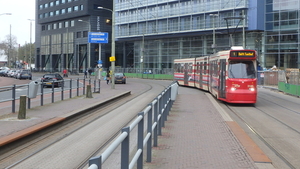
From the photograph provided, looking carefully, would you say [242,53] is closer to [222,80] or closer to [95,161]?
[222,80]

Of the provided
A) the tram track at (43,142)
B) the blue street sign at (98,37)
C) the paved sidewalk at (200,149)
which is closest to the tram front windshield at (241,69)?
the paved sidewalk at (200,149)

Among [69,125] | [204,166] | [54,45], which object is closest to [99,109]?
[69,125]

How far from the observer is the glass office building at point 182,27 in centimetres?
5369

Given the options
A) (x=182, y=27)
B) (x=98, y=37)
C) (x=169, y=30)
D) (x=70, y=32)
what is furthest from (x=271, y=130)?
(x=70, y=32)

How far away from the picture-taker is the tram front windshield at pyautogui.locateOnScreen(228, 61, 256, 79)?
19.5m

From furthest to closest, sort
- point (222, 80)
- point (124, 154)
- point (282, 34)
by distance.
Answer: point (282, 34) → point (222, 80) → point (124, 154)

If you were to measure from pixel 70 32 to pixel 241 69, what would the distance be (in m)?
76.1


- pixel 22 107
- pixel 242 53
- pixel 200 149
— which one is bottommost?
pixel 200 149

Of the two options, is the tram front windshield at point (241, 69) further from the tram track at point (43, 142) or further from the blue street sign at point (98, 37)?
the blue street sign at point (98, 37)

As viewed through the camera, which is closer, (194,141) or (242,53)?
(194,141)

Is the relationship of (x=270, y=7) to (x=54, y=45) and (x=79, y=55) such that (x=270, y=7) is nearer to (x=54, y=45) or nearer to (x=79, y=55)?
(x=79, y=55)

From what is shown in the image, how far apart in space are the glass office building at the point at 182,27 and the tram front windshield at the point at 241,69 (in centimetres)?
2829

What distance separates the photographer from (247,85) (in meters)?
19.3

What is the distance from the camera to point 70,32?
299ft
